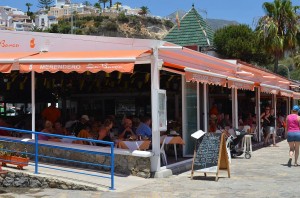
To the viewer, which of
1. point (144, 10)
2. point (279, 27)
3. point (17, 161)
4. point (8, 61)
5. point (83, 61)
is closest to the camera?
point (83, 61)

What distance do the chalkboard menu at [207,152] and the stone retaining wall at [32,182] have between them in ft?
8.79

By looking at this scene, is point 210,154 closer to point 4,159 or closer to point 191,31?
point 4,159

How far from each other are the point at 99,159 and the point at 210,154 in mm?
2593

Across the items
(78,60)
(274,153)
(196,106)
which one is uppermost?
(78,60)

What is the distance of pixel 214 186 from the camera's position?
9.47m

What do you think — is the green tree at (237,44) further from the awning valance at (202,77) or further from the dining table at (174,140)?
the dining table at (174,140)

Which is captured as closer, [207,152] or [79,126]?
[207,152]

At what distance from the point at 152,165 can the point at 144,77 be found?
7.96 meters

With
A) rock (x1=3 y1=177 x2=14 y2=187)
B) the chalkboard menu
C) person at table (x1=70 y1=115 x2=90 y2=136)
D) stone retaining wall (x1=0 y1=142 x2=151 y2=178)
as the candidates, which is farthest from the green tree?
rock (x1=3 y1=177 x2=14 y2=187)

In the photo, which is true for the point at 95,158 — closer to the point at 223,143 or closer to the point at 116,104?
the point at 223,143

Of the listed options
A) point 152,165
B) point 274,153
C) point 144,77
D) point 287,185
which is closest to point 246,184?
point 287,185

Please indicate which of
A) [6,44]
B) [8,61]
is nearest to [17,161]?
[8,61]

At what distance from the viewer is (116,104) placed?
2227 cm

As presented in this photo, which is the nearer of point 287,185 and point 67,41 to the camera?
point 287,185
